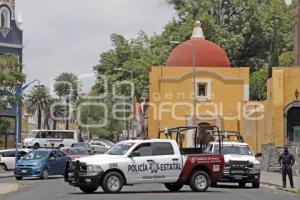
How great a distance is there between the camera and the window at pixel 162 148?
93.7 feet

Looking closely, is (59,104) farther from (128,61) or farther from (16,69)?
(16,69)

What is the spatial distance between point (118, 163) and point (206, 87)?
40324 mm

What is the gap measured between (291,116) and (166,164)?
2697 cm

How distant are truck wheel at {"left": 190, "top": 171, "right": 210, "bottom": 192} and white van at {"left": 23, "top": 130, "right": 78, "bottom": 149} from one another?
58059mm

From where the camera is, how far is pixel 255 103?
62875 millimetres

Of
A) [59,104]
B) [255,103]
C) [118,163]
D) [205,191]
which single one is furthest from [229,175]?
[59,104]

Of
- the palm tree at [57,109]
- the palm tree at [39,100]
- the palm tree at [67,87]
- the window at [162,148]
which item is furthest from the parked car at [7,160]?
the palm tree at [67,87]

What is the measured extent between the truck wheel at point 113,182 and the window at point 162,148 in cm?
164

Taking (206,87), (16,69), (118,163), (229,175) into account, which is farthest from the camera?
(206,87)

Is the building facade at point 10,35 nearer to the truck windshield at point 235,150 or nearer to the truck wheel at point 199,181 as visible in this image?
the truck windshield at point 235,150

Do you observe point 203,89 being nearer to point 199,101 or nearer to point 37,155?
point 199,101

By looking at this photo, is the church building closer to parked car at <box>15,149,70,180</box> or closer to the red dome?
the red dome

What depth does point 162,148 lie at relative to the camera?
28.7 meters

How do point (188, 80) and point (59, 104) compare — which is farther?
point (59, 104)
